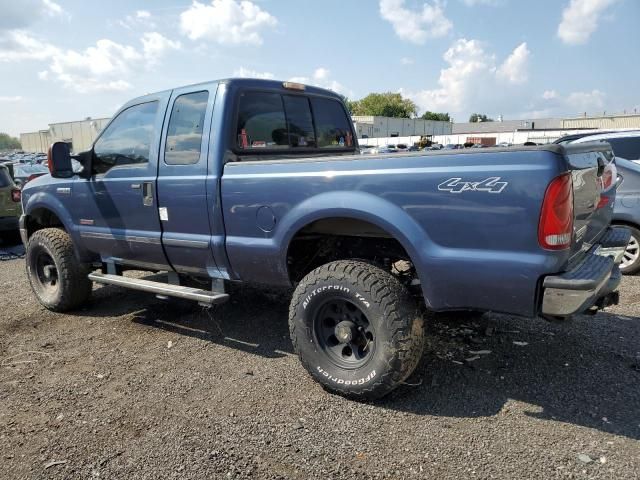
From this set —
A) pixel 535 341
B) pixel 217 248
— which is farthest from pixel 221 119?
pixel 535 341

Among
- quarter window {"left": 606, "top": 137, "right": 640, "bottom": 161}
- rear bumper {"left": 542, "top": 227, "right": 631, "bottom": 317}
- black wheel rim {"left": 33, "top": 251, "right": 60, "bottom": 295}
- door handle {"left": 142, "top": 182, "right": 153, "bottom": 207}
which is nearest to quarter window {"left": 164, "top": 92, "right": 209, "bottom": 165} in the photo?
door handle {"left": 142, "top": 182, "right": 153, "bottom": 207}

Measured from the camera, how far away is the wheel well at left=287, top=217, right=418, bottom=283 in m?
3.40

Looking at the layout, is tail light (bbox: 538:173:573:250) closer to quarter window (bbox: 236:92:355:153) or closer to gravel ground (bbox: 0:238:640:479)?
gravel ground (bbox: 0:238:640:479)

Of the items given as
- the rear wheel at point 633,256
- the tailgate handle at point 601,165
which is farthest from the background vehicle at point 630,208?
the tailgate handle at point 601,165

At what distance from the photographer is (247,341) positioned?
4398 mm

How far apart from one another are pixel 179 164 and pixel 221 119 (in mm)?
519

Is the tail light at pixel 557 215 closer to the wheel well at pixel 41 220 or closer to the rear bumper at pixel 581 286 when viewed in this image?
the rear bumper at pixel 581 286

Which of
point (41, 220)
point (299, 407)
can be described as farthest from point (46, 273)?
point (299, 407)

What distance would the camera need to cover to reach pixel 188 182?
3869 mm

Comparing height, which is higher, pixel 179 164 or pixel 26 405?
pixel 179 164

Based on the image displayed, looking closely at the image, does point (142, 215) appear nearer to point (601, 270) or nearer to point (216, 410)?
point (216, 410)

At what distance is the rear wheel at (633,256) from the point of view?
19.7 feet

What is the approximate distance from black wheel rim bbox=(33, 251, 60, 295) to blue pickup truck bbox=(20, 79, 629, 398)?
0.89 ft

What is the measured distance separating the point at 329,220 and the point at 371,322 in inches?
29.4
